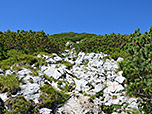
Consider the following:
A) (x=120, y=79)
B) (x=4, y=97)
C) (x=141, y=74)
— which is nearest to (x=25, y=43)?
(x=4, y=97)

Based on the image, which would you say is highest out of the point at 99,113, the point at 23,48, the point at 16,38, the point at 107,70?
the point at 16,38

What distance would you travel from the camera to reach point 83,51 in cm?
2059

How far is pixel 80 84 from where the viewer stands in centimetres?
1292

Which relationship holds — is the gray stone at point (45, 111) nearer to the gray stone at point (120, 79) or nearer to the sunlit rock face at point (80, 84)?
the sunlit rock face at point (80, 84)

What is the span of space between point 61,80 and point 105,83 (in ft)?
13.6

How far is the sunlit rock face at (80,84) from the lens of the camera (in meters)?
10.1

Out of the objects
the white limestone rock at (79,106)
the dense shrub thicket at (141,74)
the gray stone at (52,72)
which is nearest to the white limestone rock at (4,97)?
the white limestone rock at (79,106)

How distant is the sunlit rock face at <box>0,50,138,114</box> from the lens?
1009cm

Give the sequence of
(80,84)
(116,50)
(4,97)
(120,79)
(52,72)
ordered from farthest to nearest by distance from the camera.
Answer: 1. (116,50)
2. (52,72)
3. (80,84)
4. (120,79)
5. (4,97)

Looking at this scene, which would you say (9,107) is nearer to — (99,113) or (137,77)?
(99,113)

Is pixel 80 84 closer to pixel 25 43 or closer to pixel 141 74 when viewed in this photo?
pixel 141 74

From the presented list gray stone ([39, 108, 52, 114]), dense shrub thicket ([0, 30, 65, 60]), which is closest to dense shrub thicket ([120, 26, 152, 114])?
gray stone ([39, 108, 52, 114])

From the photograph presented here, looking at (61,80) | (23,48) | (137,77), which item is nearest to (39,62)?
(61,80)

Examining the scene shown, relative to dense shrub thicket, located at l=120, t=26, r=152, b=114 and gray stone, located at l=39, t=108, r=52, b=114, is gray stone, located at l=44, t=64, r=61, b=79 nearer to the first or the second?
gray stone, located at l=39, t=108, r=52, b=114
